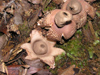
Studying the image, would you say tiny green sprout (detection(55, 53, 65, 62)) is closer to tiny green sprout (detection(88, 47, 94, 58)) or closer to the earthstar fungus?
the earthstar fungus

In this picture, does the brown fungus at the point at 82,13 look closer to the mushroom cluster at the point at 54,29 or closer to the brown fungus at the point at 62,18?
the mushroom cluster at the point at 54,29

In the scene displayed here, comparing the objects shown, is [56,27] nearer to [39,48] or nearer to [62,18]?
[62,18]

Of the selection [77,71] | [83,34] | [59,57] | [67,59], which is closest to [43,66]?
[59,57]

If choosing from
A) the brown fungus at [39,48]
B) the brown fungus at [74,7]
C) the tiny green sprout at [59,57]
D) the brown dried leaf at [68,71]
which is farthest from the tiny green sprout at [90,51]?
the brown fungus at [39,48]

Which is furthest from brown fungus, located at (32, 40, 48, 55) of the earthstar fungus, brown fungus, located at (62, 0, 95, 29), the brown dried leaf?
brown fungus, located at (62, 0, 95, 29)

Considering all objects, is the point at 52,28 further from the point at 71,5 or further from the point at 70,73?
the point at 70,73

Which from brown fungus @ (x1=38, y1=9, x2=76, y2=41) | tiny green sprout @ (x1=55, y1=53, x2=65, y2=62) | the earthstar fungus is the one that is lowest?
tiny green sprout @ (x1=55, y1=53, x2=65, y2=62)

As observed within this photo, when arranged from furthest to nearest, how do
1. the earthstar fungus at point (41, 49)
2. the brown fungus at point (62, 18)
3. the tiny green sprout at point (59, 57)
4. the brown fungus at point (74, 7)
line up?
the tiny green sprout at point (59, 57) → the earthstar fungus at point (41, 49) → the brown fungus at point (74, 7) → the brown fungus at point (62, 18)
